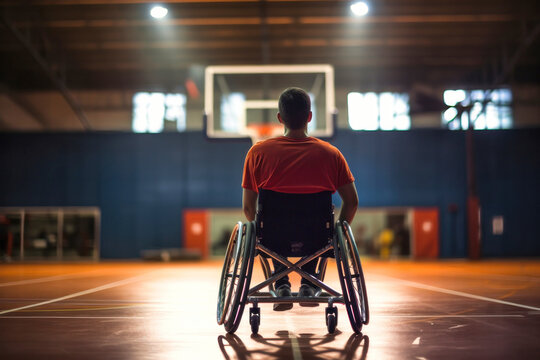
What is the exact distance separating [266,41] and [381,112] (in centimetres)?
536

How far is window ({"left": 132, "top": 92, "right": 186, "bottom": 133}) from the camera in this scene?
64.8 feet

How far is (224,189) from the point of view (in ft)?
63.2

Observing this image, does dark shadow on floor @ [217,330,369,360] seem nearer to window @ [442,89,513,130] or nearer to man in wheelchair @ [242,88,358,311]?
man in wheelchair @ [242,88,358,311]

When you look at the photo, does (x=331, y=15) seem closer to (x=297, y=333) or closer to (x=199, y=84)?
(x=199, y=84)

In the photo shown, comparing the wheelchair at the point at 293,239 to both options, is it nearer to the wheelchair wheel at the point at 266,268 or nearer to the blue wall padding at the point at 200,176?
the wheelchair wheel at the point at 266,268

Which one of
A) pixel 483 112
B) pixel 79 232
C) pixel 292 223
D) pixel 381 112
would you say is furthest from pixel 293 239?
pixel 483 112

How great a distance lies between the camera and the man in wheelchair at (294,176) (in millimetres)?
3093

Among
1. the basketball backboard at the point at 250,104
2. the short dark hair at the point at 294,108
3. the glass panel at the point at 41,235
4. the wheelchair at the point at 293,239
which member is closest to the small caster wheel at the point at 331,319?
the wheelchair at the point at 293,239

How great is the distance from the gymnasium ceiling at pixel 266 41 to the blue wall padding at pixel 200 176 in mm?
1973

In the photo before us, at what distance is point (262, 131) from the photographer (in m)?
13.5

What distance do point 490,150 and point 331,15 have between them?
25.2 feet

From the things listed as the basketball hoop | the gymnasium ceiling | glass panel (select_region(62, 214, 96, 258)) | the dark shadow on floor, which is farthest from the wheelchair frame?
glass panel (select_region(62, 214, 96, 258))

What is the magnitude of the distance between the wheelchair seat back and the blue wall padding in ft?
52.8

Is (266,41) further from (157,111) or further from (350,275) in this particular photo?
(350,275)
